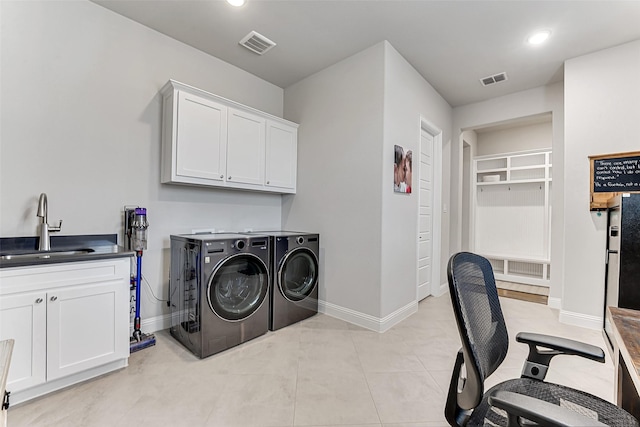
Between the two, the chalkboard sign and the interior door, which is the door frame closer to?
the interior door

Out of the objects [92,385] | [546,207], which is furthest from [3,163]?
[546,207]

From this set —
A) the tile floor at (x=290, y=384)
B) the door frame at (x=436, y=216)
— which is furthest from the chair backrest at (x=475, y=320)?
the door frame at (x=436, y=216)

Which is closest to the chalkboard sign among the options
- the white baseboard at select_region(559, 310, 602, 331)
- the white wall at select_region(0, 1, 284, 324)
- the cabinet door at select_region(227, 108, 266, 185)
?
the white baseboard at select_region(559, 310, 602, 331)

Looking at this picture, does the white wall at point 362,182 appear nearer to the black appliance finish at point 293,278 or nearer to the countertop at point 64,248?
the black appliance finish at point 293,278

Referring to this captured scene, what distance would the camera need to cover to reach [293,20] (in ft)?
8.18

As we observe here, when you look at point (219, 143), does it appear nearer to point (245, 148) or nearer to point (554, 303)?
point (245, 148)

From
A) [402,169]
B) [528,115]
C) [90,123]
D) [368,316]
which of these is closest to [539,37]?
[528,115]

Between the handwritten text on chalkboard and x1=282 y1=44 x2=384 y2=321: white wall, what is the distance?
2.28 metres

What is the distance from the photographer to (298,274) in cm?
301

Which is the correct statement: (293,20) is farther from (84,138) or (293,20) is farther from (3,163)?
(3,163)

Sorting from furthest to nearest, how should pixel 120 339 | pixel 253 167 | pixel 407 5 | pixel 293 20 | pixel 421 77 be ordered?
pixel 421 77, pixel 253 167, pixel 293 20, pixel 407 5, pixel 120 339

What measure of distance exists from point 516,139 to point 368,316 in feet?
15.0

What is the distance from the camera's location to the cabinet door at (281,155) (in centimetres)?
323

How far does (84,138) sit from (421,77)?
362cm
